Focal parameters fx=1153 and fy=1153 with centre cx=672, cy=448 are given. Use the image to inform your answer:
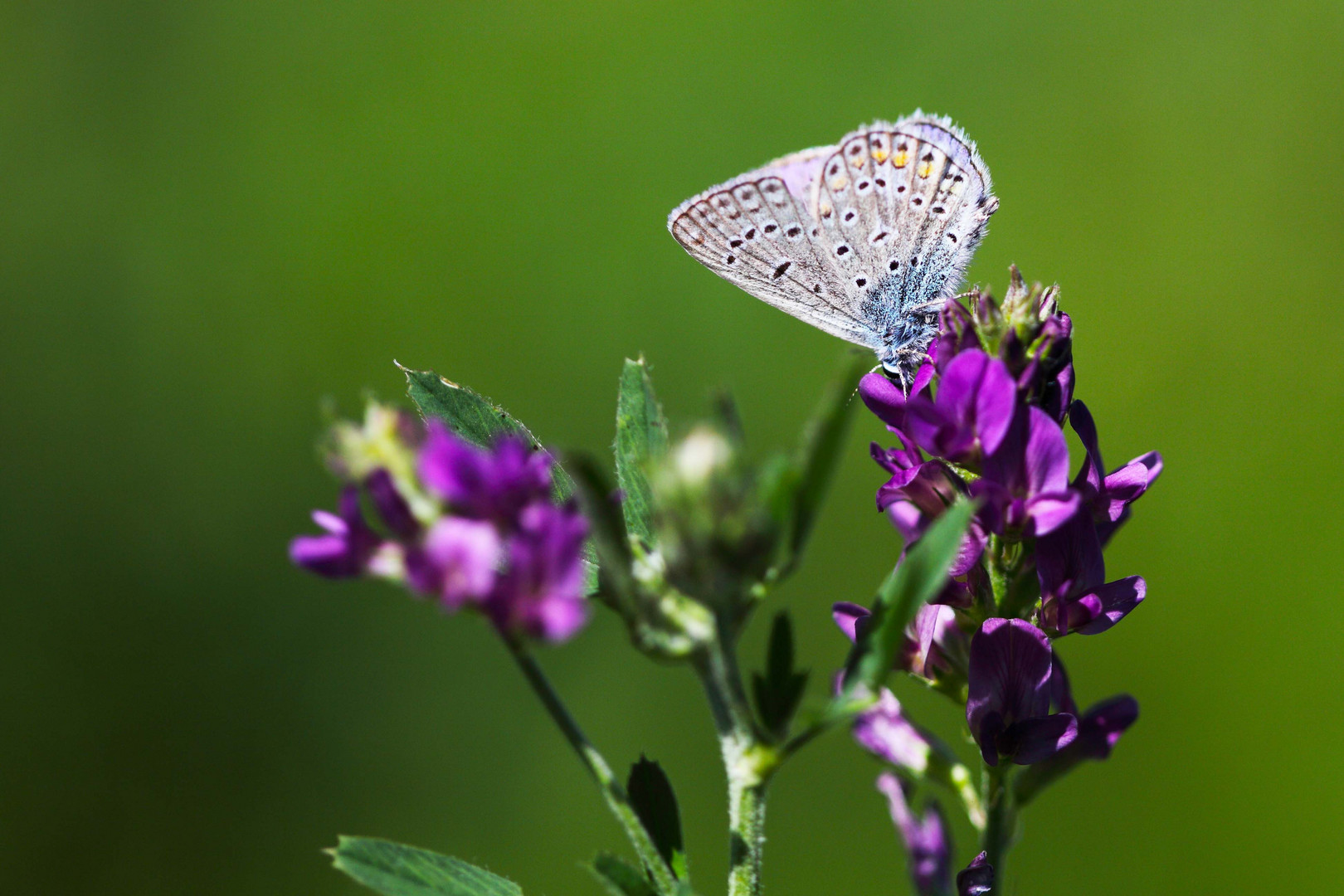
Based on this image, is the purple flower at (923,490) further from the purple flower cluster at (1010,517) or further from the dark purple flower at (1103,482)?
the dark purple flower at (1103,482)

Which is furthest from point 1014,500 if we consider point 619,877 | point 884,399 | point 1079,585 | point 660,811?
point 619,877

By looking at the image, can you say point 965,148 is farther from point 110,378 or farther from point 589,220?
point 110,378

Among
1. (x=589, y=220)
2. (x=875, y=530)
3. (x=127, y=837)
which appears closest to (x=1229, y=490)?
(x=875, y=530)

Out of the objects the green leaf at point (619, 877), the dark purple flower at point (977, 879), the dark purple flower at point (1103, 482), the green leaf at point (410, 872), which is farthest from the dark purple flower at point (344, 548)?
the dark purple flower at point (1103, 482)

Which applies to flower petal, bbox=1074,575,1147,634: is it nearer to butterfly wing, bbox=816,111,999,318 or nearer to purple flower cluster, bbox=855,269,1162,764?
purple flower cluster, bbox=855,269,1162,764

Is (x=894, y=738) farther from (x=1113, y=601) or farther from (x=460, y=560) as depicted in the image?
(x=460, y=560)

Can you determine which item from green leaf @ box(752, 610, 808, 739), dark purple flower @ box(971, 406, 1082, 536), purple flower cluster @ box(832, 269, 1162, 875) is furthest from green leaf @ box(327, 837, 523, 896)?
dark purple flower @ box(971, 406, 1082, 536)
